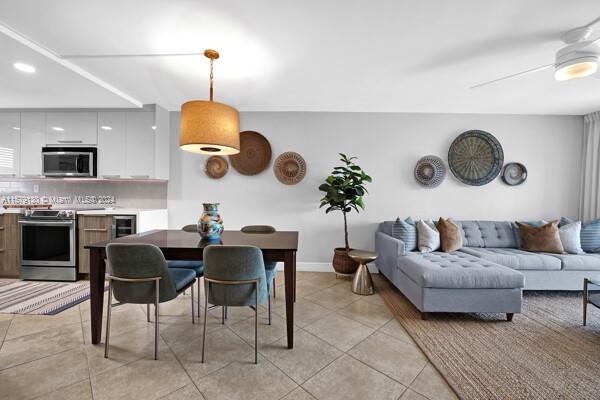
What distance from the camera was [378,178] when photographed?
146 inches

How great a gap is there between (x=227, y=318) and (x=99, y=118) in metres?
3.36

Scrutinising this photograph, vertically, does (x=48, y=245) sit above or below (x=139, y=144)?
below

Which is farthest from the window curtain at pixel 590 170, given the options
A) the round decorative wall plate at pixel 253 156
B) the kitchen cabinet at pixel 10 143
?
the kitchen cabinet at pixel 10 143

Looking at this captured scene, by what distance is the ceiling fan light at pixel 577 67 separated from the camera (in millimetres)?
1821

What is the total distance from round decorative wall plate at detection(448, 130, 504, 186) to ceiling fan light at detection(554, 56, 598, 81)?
1.68m

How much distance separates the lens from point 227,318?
2.23 metres

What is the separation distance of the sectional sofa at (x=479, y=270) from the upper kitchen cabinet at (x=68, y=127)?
175 inches

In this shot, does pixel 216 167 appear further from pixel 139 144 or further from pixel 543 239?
pixel 543 239

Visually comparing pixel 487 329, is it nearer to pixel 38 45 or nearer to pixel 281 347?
pixel 281 347

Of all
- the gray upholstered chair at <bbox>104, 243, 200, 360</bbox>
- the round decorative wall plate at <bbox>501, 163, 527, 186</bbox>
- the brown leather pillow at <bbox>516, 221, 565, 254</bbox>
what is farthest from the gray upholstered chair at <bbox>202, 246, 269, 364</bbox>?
the round decorative wall plate at <bbox>501, 163, 527, 186</bbox>

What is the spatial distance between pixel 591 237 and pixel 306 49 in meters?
4.12

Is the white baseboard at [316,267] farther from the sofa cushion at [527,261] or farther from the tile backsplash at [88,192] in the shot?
the tile backsplash at [88,192]

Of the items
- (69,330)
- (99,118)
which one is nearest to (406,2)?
(69,330)

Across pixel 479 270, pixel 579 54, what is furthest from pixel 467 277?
pixel 579 54
